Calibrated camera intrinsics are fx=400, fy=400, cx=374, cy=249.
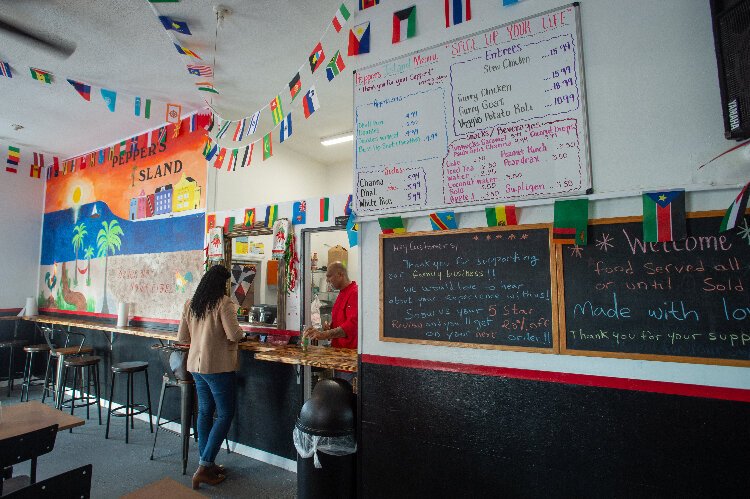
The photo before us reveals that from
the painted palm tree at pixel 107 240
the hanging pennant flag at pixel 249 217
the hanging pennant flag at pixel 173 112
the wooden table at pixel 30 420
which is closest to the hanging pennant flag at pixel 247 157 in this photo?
the hanging pennant flag at pixel 249 217

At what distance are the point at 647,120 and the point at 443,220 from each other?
110cm

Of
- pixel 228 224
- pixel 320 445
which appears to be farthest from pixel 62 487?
pixel 228 224

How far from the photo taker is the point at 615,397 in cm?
190

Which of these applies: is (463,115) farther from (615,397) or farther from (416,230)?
(615,397)

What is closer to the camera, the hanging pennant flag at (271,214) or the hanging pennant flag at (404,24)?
the hanging pennant flag at (404,24)

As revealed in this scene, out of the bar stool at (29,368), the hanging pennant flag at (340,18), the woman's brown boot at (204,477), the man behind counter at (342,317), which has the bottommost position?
the woman's brown boot at (204,477)

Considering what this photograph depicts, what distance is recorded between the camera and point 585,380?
1.96m

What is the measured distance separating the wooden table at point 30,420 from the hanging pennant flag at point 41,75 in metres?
3.30

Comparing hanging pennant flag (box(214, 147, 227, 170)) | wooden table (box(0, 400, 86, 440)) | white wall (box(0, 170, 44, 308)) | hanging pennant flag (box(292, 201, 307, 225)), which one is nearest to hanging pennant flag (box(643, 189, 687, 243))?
hanging pennant flag (box(292, 201, 307, 225))

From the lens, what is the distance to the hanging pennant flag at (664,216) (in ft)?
5.93

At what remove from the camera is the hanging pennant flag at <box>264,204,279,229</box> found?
4250mm

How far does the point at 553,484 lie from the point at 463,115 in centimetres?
203

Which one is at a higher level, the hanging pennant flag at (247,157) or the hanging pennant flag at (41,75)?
the hanging pennant flag at (41,75)

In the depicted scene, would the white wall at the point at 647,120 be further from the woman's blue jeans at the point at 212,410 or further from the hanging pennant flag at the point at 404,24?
the woman's blue jeans at the point at 212,410
